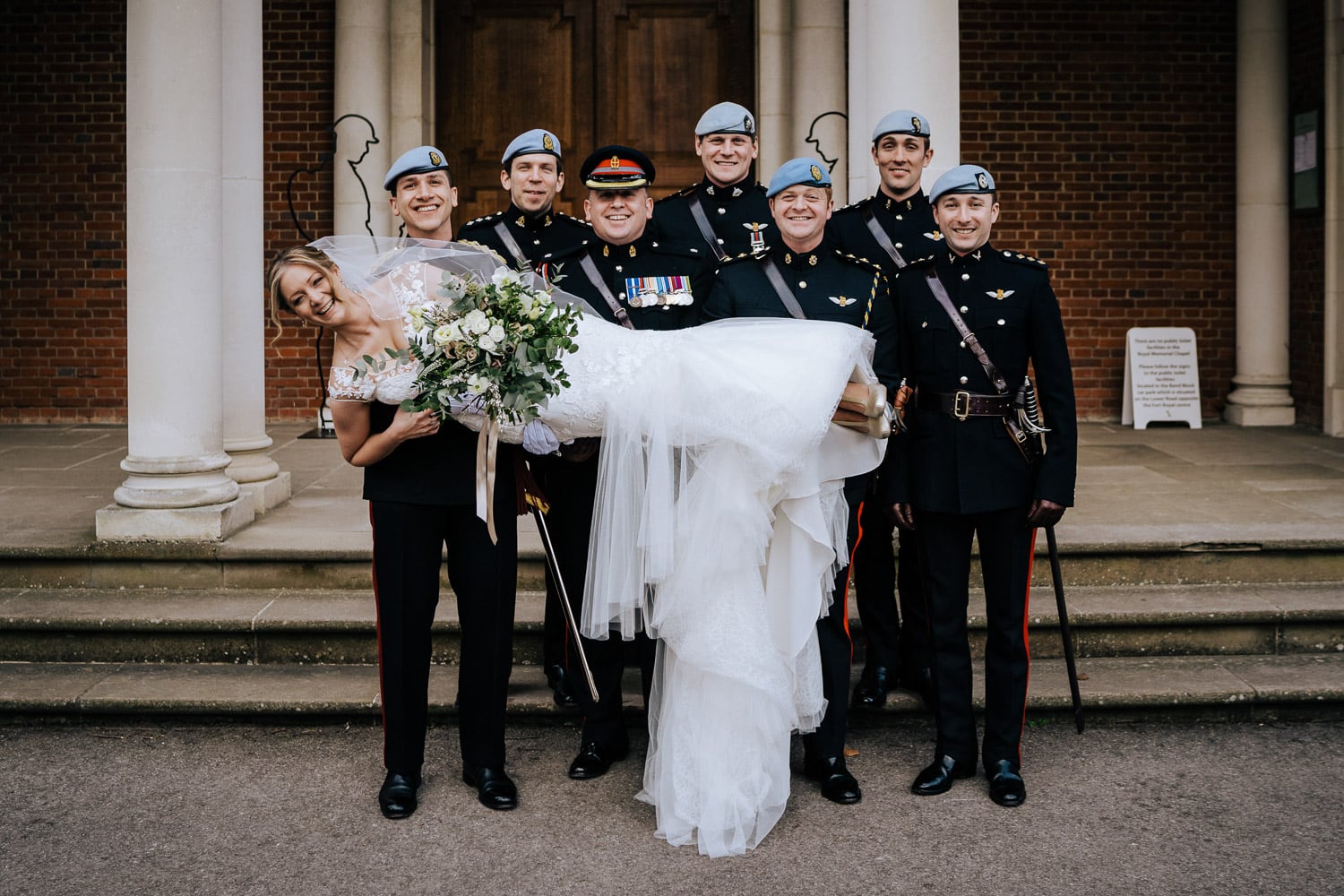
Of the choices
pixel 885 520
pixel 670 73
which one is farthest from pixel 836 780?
pixel 670 73

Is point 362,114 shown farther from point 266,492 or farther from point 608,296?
point 608,296

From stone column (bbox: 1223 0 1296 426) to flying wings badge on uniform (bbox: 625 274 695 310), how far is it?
6647mm

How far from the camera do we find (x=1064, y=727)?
200 inches

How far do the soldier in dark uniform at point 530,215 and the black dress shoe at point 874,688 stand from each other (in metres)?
1.98

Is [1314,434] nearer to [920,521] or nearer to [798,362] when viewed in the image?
[920,521]

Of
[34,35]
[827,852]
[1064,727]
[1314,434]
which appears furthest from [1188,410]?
[34,35]

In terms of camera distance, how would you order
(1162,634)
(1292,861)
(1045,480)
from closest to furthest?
(1292,861)
(1045,480)
(1162,634)

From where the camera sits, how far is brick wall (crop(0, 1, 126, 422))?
9742mm

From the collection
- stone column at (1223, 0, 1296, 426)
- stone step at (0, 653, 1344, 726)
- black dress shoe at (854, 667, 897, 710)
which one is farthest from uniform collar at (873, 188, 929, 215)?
stone column at (1223, 0, 1296, 426)

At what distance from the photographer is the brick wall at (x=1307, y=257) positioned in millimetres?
9406

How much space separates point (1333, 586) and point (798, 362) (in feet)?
10.4

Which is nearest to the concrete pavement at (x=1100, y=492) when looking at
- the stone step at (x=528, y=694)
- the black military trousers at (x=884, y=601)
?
the stone step at (x=528, y=694)

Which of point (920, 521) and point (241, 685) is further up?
point (920, 521)

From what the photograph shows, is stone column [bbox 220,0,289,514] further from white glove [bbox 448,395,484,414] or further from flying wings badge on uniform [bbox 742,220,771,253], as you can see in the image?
white glove [bbox 448,395,484,414]
